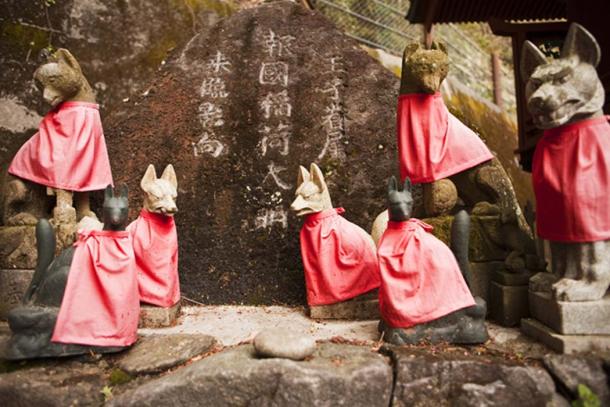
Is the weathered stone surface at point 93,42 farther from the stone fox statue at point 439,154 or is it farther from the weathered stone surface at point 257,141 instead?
the stone fox statue at point 439,154

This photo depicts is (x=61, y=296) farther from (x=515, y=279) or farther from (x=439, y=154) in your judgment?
(x=515, y=279)

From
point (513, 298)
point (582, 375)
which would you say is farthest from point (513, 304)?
→ point (582, 375)

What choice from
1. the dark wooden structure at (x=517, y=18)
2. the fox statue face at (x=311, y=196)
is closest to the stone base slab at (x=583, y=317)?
the fox statue face at (x=311, y=196)

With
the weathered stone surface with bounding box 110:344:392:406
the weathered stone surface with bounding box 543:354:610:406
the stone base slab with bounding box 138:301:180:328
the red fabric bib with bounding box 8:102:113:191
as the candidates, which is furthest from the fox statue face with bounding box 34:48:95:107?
the weathered stone surface with bounding box 543:354:610:406

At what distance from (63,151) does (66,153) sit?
0.11 feet

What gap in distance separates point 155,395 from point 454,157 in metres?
3.23

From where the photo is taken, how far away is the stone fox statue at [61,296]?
11.2ft

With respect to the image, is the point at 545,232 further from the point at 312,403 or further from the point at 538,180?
the point at 312,403

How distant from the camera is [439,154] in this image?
4.38 m

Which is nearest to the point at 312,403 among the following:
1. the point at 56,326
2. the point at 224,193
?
the point at 56,326

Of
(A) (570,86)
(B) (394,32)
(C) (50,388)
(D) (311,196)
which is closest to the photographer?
(C) (50,388)

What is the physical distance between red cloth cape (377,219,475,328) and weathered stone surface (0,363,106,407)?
218 cm

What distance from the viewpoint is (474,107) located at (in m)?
10.9

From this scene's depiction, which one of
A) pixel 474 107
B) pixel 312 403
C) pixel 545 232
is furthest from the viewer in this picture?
pixel 474 107
